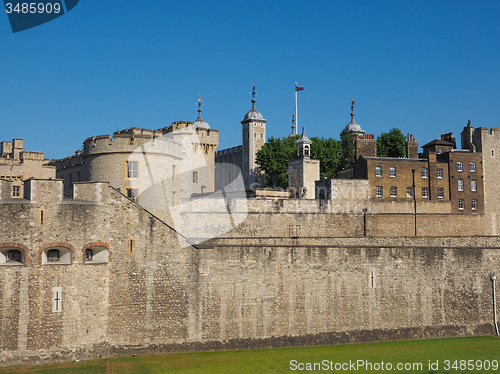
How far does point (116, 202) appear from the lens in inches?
1046

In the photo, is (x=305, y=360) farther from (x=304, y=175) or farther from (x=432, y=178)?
(x=432, y=178)

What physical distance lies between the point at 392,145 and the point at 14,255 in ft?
169

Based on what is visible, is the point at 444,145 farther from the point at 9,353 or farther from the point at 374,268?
the point at 9,353

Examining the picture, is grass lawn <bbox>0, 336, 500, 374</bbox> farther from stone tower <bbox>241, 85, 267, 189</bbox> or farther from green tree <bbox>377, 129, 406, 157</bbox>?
stone tower <bbox>241, 85, 267, 189</bbox>

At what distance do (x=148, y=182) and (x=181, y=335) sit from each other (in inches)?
358

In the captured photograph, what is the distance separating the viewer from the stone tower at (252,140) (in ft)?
289

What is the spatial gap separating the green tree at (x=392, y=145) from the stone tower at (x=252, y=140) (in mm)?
22581

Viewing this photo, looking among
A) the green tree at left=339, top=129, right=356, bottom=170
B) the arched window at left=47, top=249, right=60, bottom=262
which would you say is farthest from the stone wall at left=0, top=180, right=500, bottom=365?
the green tree at left=339, top=129, right=356, bottom=170

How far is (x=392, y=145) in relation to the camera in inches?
2709

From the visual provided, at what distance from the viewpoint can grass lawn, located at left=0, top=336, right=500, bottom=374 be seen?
24750 millimetres

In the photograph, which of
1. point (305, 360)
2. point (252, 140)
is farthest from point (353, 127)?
point (305, 360)

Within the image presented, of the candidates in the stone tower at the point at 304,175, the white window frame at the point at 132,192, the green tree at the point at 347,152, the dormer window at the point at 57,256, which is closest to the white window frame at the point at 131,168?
the white window frame at the point at 132,192

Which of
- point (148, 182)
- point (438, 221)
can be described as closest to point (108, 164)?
point (148, 182)

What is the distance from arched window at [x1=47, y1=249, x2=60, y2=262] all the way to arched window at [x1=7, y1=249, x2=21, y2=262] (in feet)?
3.98
